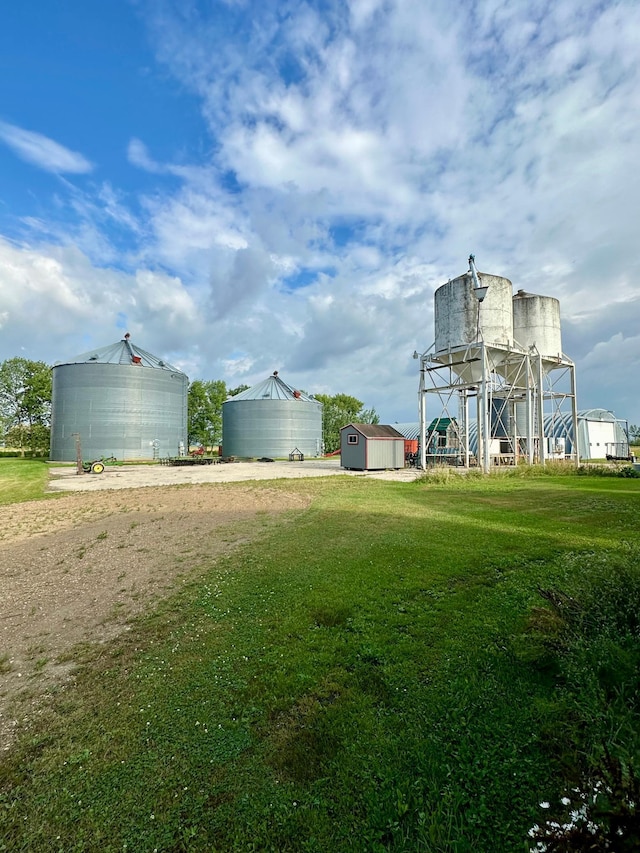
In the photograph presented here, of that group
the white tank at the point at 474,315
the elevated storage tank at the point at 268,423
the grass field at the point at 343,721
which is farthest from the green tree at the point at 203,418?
the grass field at the point at 343,721

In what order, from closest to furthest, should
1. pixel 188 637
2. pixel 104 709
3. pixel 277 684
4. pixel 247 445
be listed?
pixel 104 709, pixel 277 684, pixel 188 637, pixel 247 445

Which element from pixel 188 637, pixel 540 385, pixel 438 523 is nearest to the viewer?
pixel 188 637

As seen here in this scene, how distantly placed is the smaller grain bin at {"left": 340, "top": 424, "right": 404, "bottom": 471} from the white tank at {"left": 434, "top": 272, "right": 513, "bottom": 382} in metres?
6.55

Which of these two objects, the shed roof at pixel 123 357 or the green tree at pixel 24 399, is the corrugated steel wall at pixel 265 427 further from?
the green tree at pixel 24 399

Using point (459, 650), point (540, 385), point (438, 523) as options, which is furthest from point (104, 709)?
point (540, 385)

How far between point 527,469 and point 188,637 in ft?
67.5

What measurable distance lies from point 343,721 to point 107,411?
126 feet

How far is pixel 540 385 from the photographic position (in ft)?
82.4

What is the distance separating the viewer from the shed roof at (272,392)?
152 ft

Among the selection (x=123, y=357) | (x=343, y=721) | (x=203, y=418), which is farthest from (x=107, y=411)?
(x=343, y=721)

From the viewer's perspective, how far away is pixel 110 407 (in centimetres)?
3659

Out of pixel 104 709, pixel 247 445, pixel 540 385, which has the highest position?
pixel 540 385

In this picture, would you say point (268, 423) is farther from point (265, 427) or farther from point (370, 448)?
point (370, 448)

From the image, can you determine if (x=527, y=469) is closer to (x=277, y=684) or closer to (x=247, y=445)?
(x=277, y=684)
